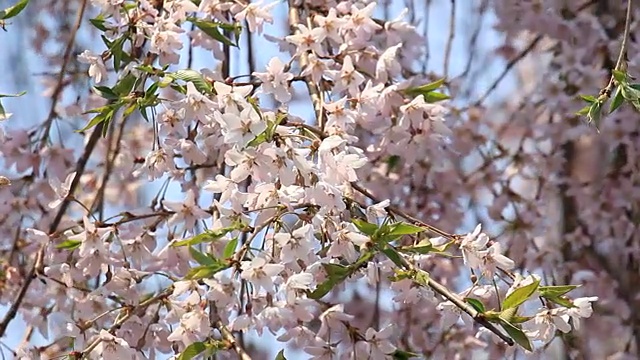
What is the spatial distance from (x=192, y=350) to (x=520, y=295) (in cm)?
44

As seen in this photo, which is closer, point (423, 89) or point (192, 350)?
point (192, 350)

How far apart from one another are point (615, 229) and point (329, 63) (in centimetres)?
114

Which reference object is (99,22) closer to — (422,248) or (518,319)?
(422,248)

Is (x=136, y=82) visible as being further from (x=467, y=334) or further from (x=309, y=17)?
(x=467, y=334)

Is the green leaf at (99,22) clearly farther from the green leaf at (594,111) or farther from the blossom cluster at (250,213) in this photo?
the green leaf at (594,111)

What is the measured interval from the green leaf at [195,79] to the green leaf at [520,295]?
0.52 meters

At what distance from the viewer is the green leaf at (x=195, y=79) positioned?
144cm

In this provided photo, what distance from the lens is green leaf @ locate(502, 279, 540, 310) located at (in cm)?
127

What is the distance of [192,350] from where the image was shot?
1316 mm

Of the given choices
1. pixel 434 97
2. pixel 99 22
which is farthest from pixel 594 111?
pixel 99 22

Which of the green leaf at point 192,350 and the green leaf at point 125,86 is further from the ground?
the green leaf at point 125,86

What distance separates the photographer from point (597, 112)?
1364 millimetres

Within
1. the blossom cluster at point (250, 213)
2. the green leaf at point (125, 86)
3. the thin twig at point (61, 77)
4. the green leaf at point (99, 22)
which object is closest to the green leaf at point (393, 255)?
the blossom cluster at point (250, 213)

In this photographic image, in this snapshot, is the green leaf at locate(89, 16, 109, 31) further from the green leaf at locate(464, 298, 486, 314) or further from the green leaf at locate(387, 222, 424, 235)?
the green leaf at locate(464, 298, 486, 314)
